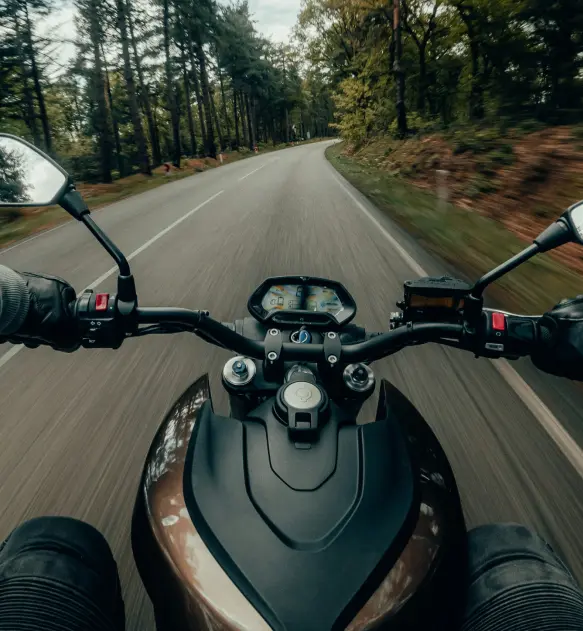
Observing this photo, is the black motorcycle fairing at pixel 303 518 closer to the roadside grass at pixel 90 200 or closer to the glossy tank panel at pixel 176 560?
the glossy tank panel at pixel 176 560

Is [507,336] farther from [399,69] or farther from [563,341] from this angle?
[399,69]

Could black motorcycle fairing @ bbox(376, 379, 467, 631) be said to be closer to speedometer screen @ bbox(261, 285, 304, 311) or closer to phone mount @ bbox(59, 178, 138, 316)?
speedometer screen @ bbox(261, 285, 304, 311)

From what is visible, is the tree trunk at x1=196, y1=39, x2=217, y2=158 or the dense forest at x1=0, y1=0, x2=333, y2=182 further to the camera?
the tree trunk at x1=196, y1=39, x2=217, y2=158

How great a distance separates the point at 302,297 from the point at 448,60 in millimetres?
32058

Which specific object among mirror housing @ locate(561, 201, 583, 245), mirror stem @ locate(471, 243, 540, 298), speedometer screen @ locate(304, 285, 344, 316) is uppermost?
mirror housing @ locate(561, 201, 583, 245)

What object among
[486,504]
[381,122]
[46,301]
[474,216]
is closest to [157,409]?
[46,301]

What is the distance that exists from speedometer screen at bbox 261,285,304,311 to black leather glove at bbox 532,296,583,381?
35.1 inches

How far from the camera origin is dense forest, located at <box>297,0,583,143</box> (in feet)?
36.8

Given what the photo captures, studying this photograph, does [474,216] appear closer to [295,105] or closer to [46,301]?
[46,301]

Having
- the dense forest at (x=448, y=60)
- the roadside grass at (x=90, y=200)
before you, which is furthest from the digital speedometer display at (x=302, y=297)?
the dense forest at (x=448, y=60)

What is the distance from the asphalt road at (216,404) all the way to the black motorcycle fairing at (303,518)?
131 cm

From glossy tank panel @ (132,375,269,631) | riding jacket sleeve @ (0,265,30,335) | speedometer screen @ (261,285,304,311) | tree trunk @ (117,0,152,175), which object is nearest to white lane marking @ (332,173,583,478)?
speedometer screen @ (261,285,304,311)

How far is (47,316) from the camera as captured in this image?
1485 millimetres

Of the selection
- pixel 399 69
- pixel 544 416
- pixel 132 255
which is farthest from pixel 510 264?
pixel 399 69
